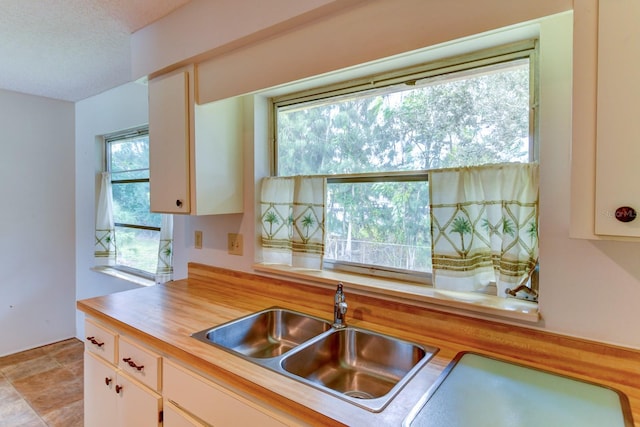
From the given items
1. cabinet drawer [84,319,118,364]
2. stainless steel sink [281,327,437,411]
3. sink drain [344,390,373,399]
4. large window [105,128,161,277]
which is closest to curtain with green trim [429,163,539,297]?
stainless steel sink [281,327,437,411]

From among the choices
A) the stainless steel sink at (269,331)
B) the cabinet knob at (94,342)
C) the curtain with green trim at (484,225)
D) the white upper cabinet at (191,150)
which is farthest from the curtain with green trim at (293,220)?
the cabinet knob at (94,342)

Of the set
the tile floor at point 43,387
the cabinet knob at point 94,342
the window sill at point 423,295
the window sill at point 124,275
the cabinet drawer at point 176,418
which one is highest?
the window sill at point 423,295

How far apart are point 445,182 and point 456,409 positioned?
79 cm

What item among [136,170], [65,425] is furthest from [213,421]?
[136,170]

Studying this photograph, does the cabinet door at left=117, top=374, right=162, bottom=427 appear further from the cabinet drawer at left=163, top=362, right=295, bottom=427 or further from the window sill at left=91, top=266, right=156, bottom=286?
the window sill at left=91, top=266, right=156, bottom=286

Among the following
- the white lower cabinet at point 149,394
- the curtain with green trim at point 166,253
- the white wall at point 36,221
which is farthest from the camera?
the white wall at point 36,221

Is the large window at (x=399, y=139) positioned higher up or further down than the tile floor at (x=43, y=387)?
higher up

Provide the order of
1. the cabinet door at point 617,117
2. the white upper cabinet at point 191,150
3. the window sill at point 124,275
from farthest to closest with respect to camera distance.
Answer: the window sill at point 124,275, the white upper cabinet at point 191,150, the cabinet door at point 617,117

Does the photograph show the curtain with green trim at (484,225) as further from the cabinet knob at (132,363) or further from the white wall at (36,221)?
the white wall at (36,221)

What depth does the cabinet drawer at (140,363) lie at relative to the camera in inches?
49.1

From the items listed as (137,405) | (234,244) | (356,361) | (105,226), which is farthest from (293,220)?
(105,226)

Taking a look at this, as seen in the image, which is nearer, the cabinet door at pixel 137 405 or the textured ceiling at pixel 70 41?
the cabinet door at pixel 137 405

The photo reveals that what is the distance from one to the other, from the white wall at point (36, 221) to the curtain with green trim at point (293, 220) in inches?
102

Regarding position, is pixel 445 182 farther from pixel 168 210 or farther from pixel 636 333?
pixel 168 210
